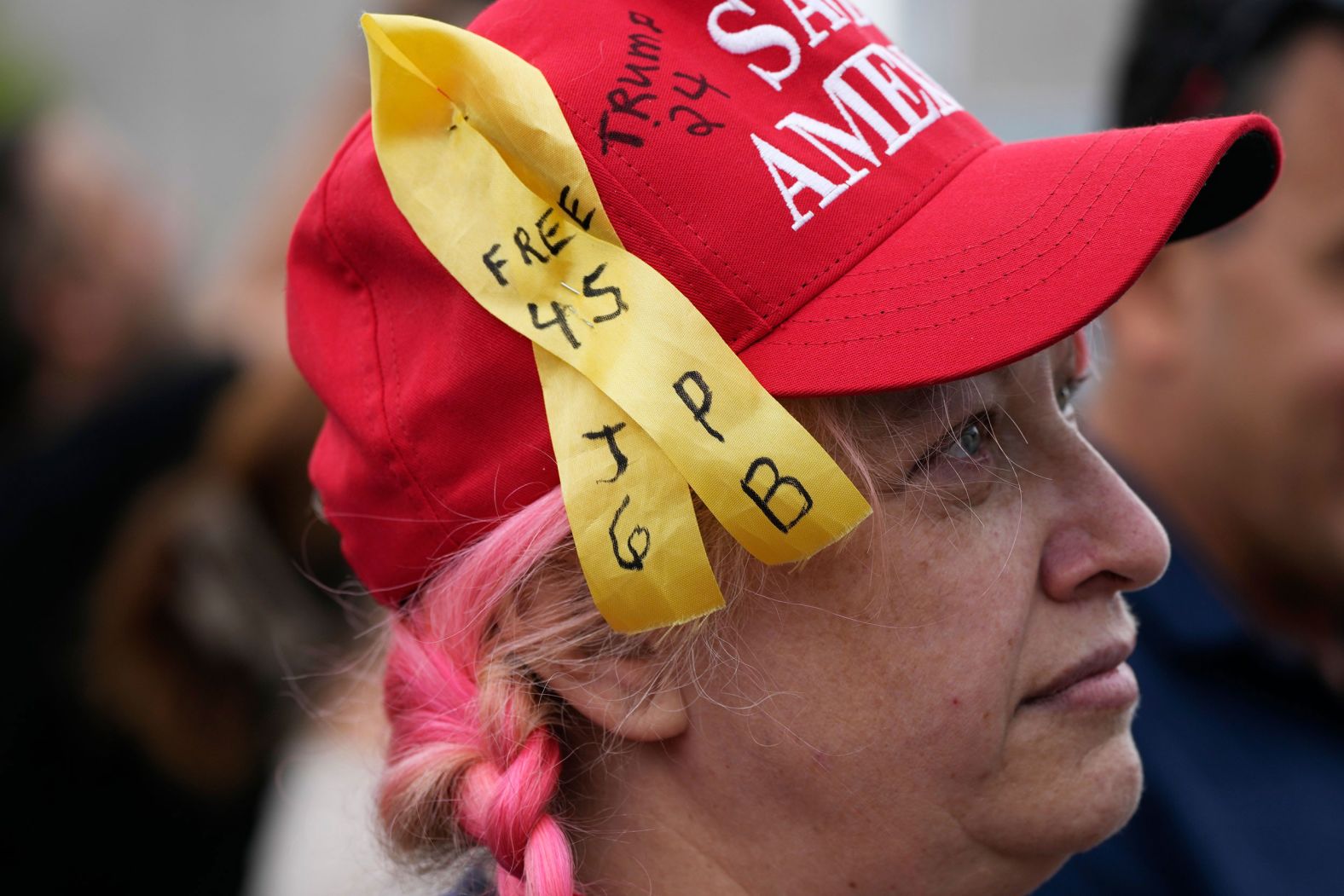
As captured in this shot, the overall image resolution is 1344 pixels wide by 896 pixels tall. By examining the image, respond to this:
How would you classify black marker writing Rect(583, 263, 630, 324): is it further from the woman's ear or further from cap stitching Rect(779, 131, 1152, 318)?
the woman's ear

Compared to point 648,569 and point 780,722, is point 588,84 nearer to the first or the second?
point 648,569

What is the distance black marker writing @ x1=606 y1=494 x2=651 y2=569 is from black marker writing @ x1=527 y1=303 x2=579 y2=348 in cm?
18

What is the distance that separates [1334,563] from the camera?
2.66m

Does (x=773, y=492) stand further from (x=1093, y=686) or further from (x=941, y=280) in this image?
(x=1093, y=686)

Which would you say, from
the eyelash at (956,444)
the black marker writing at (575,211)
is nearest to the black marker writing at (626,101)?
the black marker writing at (575,211)

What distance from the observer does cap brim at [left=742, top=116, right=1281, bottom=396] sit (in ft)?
4.34

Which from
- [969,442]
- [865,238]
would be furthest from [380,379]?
[969,442]

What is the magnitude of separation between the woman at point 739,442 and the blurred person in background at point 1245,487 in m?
1.03

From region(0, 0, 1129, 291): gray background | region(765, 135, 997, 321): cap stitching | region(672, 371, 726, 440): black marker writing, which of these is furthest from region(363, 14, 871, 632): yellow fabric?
region(0, 0, 1129, 291): gray background

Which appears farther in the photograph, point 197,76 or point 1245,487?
point 197,76

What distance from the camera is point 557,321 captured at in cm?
135

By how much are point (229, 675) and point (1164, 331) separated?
2.33 metres

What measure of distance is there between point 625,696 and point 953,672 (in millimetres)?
374

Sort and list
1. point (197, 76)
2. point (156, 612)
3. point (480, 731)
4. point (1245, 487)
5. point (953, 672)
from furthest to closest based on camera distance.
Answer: point (197, 76)
point (156, 612)
point (1245, 487)
point (480, 731)
point (953, 672)
